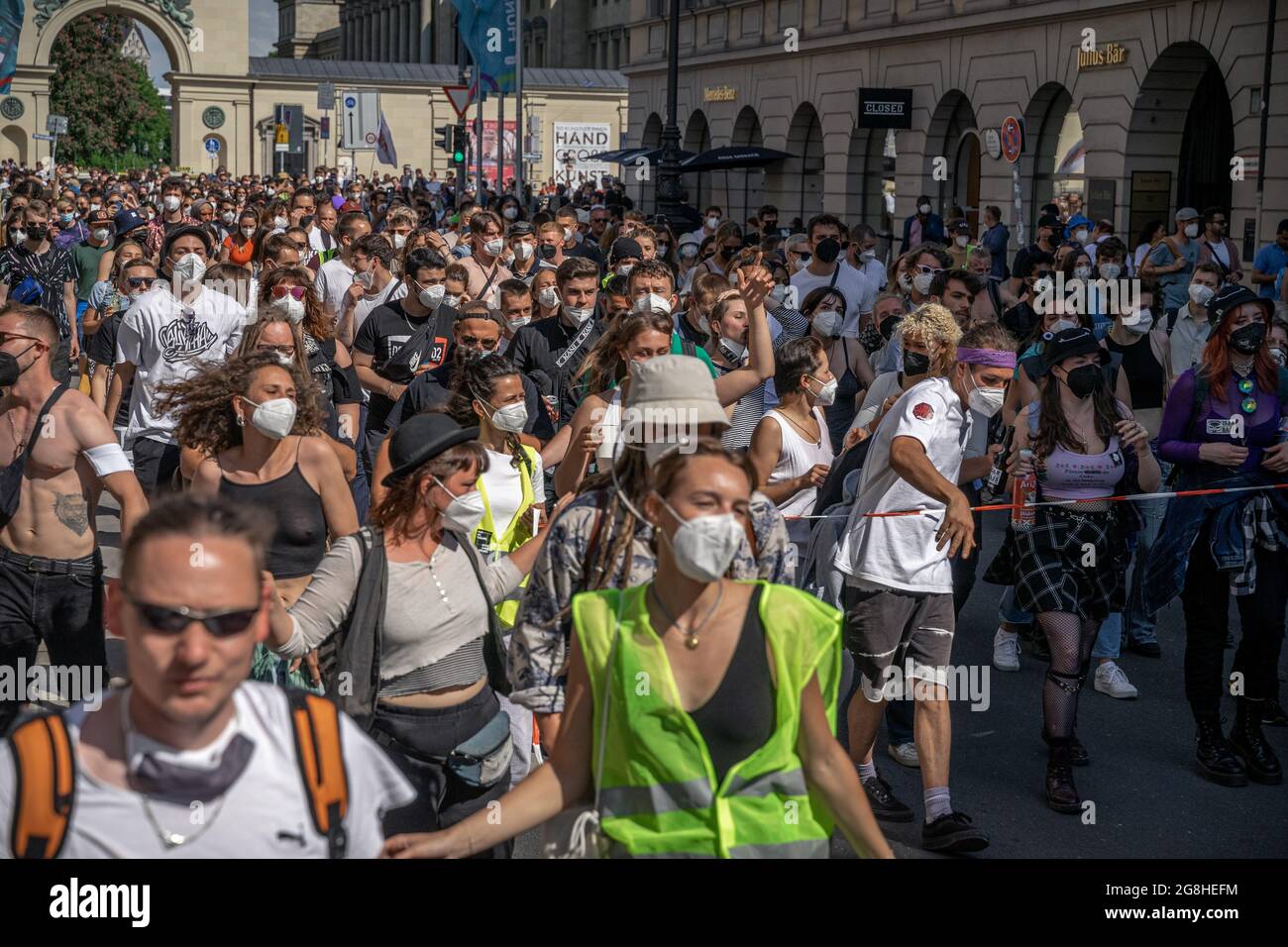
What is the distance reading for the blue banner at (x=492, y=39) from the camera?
30.3 meters

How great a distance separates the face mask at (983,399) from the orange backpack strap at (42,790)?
4.35 m

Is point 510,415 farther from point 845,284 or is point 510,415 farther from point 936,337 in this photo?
point 845,284

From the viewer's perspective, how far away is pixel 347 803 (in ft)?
9.72

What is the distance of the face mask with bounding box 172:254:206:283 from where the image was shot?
29.8ft

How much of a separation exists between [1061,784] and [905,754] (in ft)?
2.35

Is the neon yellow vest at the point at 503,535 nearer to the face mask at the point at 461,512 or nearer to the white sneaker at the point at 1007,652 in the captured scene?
the face mask at the point at 461,512

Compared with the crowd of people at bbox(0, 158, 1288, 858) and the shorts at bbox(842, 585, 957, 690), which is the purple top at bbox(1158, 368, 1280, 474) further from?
the shorts at bbox(842, 585, 957, 690)

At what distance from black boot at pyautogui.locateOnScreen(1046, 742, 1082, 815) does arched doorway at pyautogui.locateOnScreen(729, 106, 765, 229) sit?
3387 centimetres

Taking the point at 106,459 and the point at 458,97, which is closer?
the point at 106,459

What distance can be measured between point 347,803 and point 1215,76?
80.2 feet

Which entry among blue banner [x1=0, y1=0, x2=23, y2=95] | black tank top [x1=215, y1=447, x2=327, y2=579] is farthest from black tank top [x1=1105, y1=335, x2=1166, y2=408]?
blue banner [x1=0, y1=0, x2=23, y2=95]

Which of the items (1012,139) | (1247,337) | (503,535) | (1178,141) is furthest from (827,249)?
(1178,141)

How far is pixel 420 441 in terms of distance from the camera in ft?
15.6

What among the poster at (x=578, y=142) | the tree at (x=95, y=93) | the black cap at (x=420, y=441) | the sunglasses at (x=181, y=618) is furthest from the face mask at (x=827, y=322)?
the tree at (x=95, y=93)
